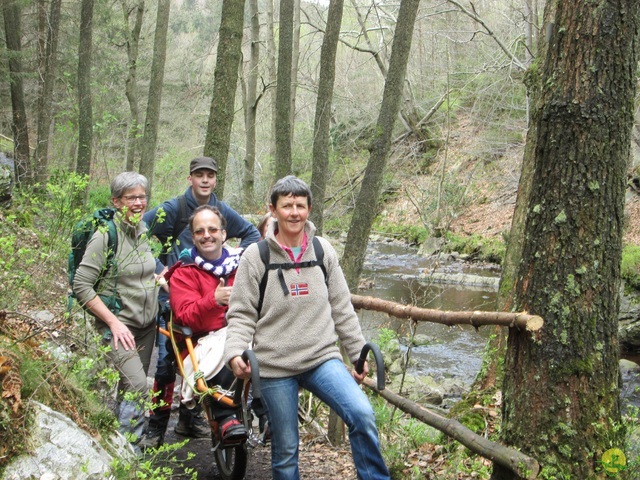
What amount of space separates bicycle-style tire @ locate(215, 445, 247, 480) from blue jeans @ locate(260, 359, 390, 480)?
3.01ft

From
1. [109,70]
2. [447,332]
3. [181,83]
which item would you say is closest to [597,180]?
[447,332]

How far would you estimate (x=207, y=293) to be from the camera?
4773 mm

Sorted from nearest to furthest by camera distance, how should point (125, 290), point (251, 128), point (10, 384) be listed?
point (10, 384) < point (125, 290) < point (251, 128)

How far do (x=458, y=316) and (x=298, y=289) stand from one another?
1397 mm

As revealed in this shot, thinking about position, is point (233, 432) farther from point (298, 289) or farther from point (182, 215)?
point (182, 215)

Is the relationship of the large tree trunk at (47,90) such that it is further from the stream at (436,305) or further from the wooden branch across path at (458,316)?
the wooden branch across path at (458,316)

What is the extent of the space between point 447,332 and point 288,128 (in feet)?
20.7

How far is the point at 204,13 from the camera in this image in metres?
46.3

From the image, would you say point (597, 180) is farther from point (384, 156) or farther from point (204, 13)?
point (204, 13)

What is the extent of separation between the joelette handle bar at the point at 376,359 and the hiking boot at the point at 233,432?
1.10m

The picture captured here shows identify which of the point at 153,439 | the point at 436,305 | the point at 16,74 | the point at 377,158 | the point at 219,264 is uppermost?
the point at 16,74

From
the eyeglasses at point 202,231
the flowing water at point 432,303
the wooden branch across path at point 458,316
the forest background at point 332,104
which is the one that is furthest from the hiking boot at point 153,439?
the forest background at point 332,104

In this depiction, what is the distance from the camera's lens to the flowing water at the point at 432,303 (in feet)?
36.7

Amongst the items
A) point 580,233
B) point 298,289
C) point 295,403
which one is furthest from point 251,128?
point 580,233
